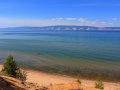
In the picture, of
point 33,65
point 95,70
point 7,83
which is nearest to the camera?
point 7,83

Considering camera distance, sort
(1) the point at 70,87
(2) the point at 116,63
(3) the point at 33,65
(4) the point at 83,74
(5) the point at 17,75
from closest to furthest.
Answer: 1. (1) the point at 70,87
2. (5) the point at 17,75
3. (4) the point at 83,74
4. (3) the point at 33,65
5. (2) the point at 116,63

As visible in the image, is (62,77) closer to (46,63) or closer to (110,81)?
(110,81)

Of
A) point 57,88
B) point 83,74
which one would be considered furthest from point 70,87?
point 83,74

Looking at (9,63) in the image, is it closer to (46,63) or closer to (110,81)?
(110,81)

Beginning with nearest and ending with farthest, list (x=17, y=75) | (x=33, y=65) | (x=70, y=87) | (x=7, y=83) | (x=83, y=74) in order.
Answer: (x=7, y=83), (x=70, y=87), (x=17, y=75), (x=83, y=74), (x=33, y=65)

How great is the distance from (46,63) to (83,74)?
43.5ft

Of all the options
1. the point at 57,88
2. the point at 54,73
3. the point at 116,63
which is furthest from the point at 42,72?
the point at 57,88

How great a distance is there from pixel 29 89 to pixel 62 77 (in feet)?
89.8

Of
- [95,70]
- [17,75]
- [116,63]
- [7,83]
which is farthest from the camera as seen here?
[116,63]

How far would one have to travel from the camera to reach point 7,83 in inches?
641

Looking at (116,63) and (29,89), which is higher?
(29,89)

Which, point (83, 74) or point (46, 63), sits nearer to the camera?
point (83, 74)

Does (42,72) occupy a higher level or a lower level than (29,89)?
lower

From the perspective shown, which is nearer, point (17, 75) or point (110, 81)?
point (17, 75)
